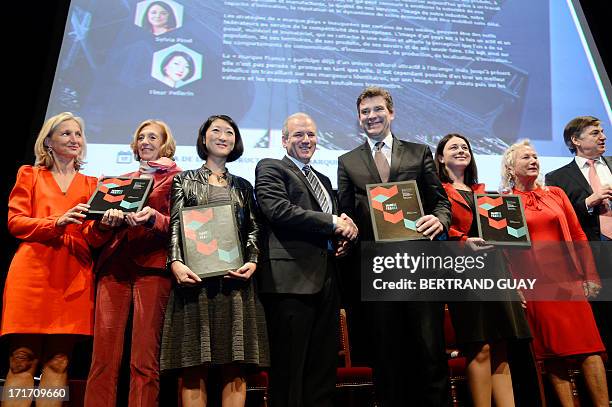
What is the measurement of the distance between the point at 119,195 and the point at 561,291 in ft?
7.84

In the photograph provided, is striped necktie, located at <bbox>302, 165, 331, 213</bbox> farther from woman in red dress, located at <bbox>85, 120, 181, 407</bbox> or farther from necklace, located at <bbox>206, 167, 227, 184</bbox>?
woman in red dress, located at <bbox>85, 120, 181, 407</bbox>

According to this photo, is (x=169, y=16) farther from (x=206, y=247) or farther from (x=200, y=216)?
(x=206, y=247)

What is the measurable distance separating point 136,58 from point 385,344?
109 inches

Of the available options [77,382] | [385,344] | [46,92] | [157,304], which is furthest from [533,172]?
[46,92]

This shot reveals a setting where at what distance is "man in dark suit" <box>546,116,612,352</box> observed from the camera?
11.4 feet

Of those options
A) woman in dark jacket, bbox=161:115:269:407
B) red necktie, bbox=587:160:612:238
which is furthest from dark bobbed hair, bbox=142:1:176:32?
red necktie, bbox=587:160:612:238

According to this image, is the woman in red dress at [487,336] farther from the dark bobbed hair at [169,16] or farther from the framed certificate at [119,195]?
the dark bobbed hair at [169,16]

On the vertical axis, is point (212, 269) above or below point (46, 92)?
below

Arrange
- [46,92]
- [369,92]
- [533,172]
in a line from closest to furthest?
[369,92] < [533,172] < [46,92]

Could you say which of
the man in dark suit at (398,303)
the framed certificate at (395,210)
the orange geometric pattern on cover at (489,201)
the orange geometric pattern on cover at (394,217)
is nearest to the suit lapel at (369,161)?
the man in dark suit at (398,303)

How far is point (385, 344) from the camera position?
2586mm

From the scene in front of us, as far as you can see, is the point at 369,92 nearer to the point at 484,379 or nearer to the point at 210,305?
the point at 210,305

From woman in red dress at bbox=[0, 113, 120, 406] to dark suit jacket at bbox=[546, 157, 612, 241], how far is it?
276 centimetres

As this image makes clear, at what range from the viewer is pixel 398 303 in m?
Result: 2.64
